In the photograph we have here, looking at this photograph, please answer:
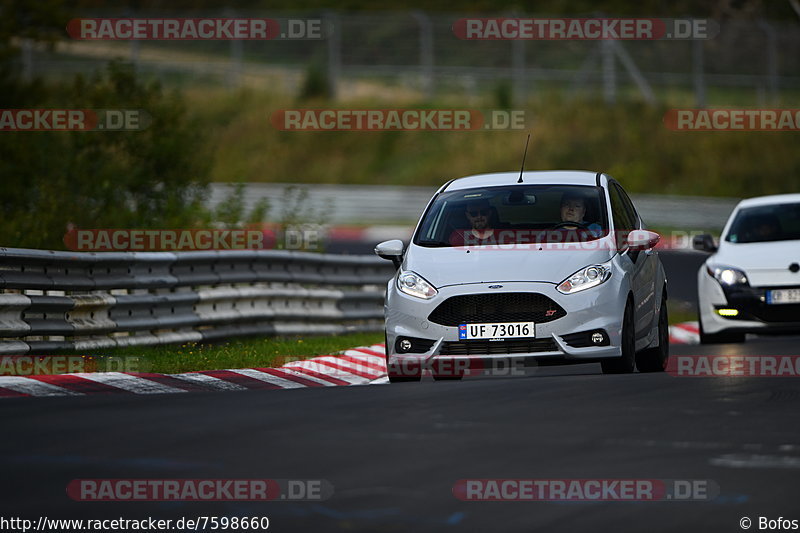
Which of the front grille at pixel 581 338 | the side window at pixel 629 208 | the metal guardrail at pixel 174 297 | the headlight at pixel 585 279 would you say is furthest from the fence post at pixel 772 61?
the front grille at pixel 581 338

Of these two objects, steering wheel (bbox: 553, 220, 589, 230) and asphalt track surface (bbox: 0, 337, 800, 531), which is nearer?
asphalt track surface (bbox: 0, 337, 800, 531)

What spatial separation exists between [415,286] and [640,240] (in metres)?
1.88

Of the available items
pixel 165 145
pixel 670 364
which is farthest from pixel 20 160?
pixel 670 364

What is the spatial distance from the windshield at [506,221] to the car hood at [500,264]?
11.1 inches

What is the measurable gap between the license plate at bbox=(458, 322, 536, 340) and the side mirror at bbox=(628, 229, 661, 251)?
132 cm

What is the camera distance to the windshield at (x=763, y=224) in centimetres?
1739

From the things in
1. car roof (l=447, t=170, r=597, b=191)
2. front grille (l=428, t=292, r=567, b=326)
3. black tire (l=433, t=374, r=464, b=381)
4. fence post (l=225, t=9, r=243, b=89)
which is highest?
fence post (l=225, t=9, r=243, b=89)

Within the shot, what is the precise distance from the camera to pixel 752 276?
54.6ft

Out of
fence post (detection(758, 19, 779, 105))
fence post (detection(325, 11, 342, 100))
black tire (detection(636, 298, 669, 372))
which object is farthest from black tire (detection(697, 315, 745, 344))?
fence post (detection(325, 11, 342, 100))

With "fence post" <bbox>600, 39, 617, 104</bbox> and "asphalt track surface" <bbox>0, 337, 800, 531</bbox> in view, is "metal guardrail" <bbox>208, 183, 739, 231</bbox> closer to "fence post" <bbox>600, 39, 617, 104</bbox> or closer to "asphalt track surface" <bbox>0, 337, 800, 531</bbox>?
"fence post" <bbox>600, 39, 617, 104</bbox>

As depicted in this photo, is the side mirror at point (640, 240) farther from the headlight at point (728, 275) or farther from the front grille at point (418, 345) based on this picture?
the headlight at point (728, 275)

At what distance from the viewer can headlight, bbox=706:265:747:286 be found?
1675 cm

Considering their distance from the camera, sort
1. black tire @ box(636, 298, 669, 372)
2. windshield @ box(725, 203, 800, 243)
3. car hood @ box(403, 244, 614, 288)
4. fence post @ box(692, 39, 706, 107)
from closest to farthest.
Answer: car hood @ box(403, 244, 614, 288) → black tire @ box(636, 298, 669, 372) → windshield @ box(725, 203, 800, 243) → fence post @ box(692, 39, 706, 107)

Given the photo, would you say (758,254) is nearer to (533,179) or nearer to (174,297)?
(533,179)
